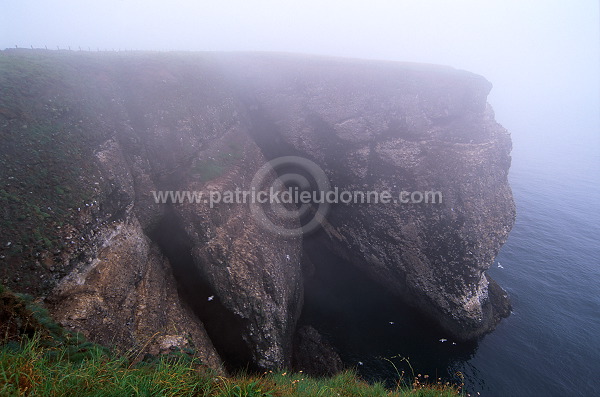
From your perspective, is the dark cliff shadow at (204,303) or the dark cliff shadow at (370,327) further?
the dark cliff shadow at (370,327)

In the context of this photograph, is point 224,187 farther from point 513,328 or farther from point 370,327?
point 513,328

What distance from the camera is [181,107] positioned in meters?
27.3

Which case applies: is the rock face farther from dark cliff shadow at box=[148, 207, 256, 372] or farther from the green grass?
the green grass

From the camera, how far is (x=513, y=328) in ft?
89.6

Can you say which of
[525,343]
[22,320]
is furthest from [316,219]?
[22,320]

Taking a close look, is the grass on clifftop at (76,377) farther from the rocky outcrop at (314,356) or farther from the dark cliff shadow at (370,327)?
the dark cliff shadow at (370,327)

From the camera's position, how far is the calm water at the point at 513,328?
2264 centimetres

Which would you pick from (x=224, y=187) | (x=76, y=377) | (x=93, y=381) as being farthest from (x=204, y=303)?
(x=93, y=381)

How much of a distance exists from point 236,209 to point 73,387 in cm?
2009
